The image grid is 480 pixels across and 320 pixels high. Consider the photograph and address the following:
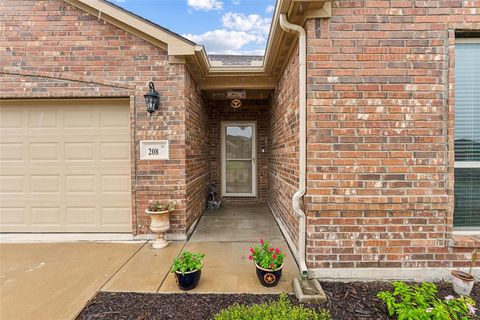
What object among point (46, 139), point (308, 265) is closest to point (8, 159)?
point (46, 139)

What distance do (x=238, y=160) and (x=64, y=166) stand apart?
3969mm

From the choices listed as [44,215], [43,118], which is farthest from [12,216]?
[43,118]

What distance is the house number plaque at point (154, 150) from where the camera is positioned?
11.9ft

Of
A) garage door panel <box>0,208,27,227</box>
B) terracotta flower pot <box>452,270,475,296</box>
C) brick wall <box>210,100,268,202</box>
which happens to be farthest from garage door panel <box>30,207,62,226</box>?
terracotta flower pot <box>452,270,475,296</box>

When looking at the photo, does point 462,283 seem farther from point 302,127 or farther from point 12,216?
point 12,216

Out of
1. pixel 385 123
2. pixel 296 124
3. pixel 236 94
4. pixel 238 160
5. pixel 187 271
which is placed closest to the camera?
pixel 187 271

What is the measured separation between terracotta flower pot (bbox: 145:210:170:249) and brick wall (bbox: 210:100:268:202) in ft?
10.0

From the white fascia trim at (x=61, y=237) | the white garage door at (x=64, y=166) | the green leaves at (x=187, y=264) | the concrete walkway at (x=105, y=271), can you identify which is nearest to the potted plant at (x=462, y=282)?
the concrete walkway at (x=105, y=271)

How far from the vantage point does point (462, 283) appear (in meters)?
2.22

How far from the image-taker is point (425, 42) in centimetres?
244

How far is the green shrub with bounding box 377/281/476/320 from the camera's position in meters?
1.75

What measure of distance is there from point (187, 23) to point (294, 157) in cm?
935

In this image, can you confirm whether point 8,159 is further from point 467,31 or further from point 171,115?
point 467,31

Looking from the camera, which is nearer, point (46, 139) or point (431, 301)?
point (431, 301)
